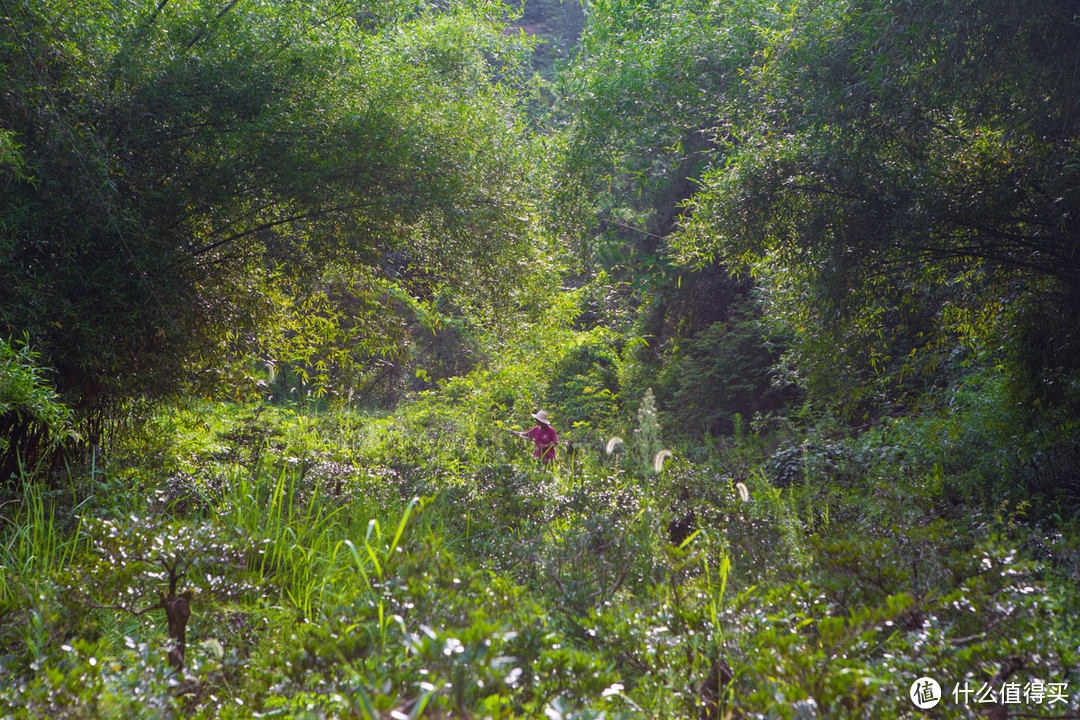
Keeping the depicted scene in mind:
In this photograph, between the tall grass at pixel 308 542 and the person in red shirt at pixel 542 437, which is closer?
the tall grass at pixel 308 542

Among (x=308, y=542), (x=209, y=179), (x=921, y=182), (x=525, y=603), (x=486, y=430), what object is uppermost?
(x=921, y=182)

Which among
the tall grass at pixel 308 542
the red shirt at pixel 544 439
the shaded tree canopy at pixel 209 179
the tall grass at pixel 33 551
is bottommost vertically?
the tall grass at pixel 33 551

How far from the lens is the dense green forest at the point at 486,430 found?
2199mm

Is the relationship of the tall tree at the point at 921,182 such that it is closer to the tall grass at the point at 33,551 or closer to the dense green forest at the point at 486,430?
the dense green forest at the point at 486,430

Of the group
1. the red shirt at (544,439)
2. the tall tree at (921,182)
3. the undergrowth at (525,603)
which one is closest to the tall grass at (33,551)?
the undergrowth at (525,603)

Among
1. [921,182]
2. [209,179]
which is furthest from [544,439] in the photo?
[921,182]

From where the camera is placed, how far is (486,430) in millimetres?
9258

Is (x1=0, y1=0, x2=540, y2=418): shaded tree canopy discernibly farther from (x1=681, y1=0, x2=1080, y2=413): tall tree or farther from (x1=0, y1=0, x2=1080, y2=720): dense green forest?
(x1=681, y1=0, x2=1080, y2=413): tall tree

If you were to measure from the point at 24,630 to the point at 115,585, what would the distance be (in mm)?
336

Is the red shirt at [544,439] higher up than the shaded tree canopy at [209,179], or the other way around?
the shaded tree canopy at [209,179]

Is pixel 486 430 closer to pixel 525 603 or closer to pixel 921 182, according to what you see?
pixel 921 182

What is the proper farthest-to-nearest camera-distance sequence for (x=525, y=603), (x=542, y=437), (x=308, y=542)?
(x=542, y=437), (x=308, y=542), (x=525, y=603)

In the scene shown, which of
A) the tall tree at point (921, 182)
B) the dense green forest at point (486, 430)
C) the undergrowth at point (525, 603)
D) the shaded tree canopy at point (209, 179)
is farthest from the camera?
the tall tree at point (921, 182)

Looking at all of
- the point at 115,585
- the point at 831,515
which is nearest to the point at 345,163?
the point at 115,585
